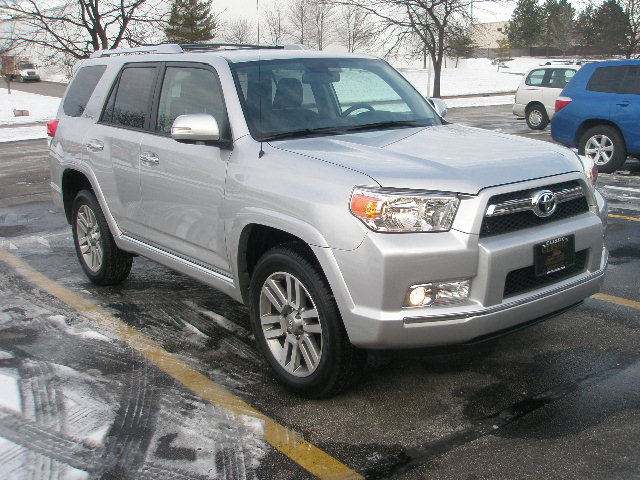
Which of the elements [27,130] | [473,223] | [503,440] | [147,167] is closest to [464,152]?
[473,223]

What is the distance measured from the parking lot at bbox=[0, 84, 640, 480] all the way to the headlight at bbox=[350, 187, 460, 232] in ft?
2.02

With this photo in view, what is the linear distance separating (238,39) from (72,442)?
61.7 meters

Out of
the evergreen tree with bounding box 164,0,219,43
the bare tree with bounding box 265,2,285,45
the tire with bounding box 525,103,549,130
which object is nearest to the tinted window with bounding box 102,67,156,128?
the tire with bounding box 525,103,549,130

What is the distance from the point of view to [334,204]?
11.1 ft

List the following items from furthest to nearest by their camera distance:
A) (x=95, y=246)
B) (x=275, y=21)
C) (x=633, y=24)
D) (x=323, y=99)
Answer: (x=275, y=21)
(x=633, y=24)
(x=95, y=246)
(x=323, y=99)

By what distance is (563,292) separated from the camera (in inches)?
144

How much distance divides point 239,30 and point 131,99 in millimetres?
61542

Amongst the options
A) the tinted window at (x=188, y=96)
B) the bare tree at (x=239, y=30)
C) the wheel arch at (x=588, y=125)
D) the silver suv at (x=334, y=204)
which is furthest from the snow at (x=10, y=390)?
the bare tree at (x=239, y=30)

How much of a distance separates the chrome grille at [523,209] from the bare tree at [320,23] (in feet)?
208

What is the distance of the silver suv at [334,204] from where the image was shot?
10.8ft

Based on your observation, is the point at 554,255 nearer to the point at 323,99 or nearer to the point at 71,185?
the point at 323,99

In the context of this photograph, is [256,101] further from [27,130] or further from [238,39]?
[238,39]

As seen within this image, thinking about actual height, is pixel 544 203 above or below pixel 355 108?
below

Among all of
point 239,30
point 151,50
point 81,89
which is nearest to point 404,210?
point 151,50
